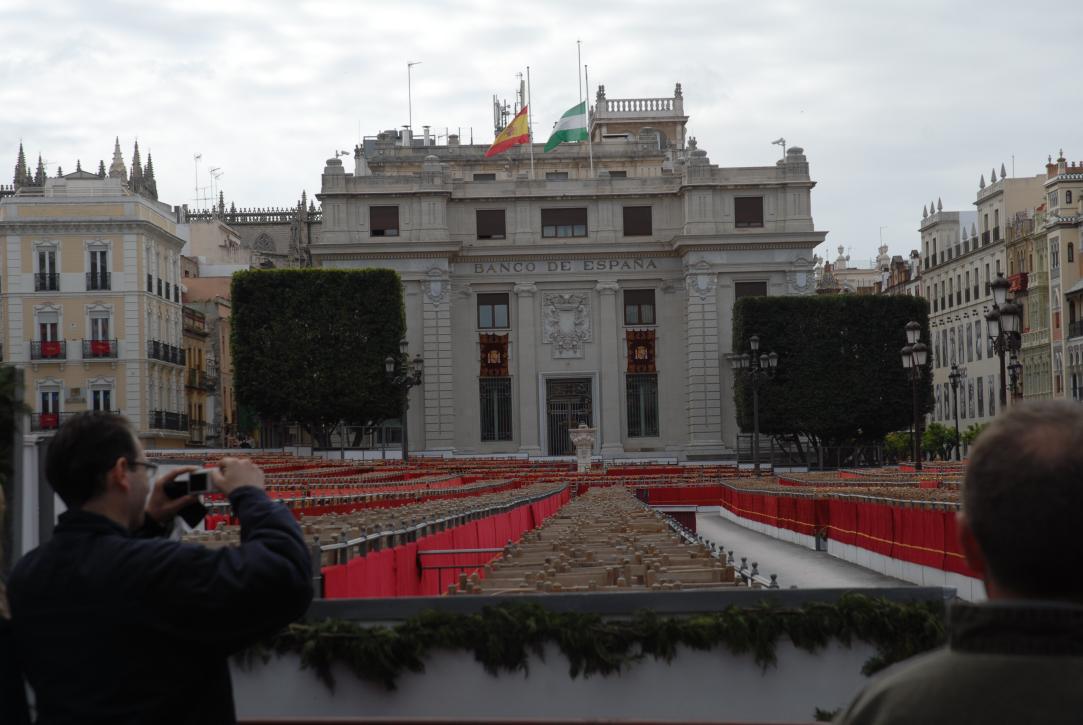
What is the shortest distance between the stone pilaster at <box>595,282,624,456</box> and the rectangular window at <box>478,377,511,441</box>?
4442mm

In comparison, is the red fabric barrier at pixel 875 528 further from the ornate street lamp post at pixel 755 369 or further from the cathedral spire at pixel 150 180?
the cathedral spire at pixel 150 180

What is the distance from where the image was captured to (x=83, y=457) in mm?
3850

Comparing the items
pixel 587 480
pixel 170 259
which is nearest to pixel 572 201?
pixel 170 259

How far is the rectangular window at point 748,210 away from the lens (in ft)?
238

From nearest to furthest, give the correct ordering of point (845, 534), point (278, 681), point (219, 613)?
point (219, 613) < point (278, 681) < point (845, 534)

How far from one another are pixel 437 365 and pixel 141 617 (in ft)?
224

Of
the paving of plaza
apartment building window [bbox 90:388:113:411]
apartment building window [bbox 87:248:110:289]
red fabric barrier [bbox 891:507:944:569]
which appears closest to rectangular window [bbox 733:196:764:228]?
apartment building window [bbox 87:248:110:289]

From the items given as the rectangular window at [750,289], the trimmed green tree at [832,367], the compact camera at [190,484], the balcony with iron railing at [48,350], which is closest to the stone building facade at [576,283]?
the rectangular window at [750,289]

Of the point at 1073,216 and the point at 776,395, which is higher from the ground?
the point at 1073,216

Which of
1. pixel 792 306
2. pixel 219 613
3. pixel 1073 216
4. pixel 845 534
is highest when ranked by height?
pixel 1073 216

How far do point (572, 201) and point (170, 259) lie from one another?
19965mm

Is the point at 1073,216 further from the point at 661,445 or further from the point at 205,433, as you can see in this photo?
the point at 205,433

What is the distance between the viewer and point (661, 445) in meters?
73.1

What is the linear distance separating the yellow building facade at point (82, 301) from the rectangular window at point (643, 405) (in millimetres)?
21992
